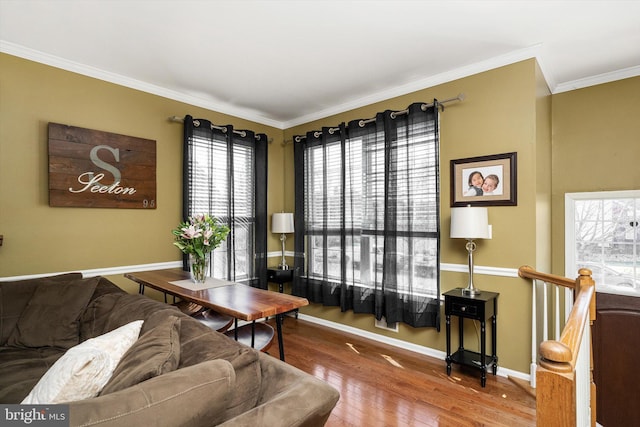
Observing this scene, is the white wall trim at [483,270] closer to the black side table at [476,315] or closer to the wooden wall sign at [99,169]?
the black side table at [476,315]

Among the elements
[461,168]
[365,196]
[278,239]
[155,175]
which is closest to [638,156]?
[461,168]

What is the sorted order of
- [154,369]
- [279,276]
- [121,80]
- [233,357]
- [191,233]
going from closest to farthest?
[154,369] < [233,357] < [191,233] < [121,80] < [279,276]

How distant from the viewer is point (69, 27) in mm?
2371

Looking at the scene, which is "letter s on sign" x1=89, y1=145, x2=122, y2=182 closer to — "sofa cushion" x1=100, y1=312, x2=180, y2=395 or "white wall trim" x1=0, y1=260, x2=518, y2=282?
"white wall trim" x1=0, y1=260, x2=518, y2=282

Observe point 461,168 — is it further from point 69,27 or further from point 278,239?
point 69,27

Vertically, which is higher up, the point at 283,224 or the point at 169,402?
the point at 283,224

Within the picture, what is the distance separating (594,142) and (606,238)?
90cm

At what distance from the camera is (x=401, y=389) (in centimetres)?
258

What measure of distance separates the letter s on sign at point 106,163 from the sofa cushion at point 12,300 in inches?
42.8

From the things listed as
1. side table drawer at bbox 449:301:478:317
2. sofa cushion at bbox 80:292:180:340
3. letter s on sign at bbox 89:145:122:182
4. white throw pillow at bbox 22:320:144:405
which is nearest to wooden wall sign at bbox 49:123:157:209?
letter s on sign at bbox 89:145:122:182

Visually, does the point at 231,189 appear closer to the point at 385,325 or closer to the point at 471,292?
the point at 385,325

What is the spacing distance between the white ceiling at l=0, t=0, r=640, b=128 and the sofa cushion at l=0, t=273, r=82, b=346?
1828 mm

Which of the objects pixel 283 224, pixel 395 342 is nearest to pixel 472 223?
pixel 395 342

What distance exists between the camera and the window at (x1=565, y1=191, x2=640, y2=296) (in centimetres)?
291
